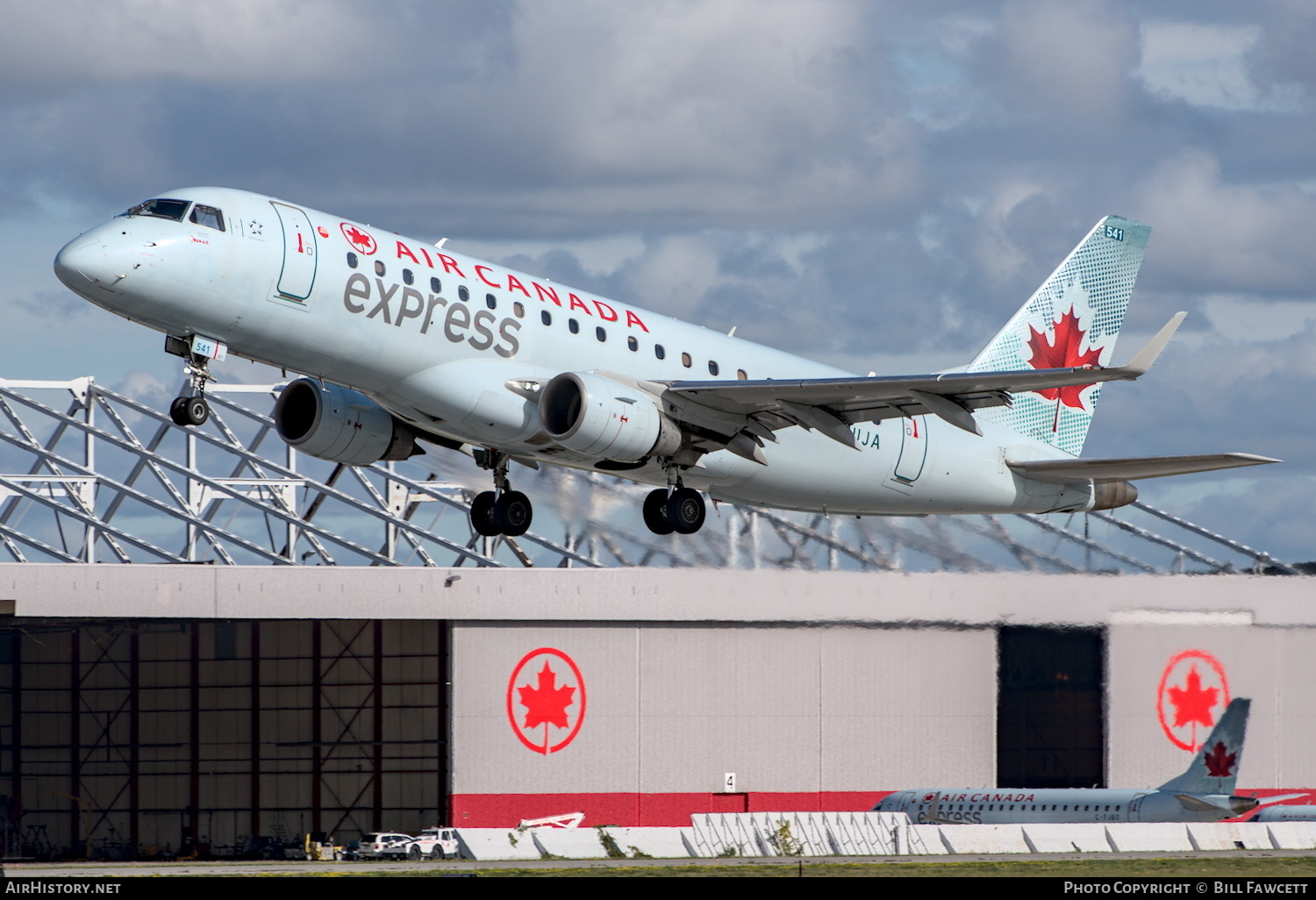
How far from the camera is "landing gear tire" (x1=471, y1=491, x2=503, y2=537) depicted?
38.8 meters

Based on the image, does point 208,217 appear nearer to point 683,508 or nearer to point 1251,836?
point 683,508

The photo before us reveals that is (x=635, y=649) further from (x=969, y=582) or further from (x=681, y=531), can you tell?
(x=681, y=531)

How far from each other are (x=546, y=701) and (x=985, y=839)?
21.6 m

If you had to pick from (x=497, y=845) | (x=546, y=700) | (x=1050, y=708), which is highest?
(x=546, y=700)

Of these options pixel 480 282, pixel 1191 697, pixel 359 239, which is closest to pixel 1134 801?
pixel 1191 697

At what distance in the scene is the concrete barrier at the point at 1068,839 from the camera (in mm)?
48344

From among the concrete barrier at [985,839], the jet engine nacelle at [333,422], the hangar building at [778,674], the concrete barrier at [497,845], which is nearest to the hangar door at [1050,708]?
the hangar building at [778,674]

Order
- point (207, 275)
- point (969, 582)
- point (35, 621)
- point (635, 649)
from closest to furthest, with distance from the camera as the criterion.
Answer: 1. point (207, 275)
2. point (969, 582)
3. point (635, 649)
4. point (35, 621)

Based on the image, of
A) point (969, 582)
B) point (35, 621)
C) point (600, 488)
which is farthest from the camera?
point (35, 621)

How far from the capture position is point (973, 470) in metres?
42.0

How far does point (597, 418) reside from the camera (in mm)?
34062

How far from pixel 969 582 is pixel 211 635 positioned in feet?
117

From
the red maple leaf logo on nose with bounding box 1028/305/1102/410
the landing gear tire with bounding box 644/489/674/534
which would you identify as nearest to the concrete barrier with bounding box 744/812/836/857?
the red maple leaf logo on nose with bounding box 1028/305/1102/410

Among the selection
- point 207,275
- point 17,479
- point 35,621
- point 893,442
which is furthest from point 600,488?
point 17,479
